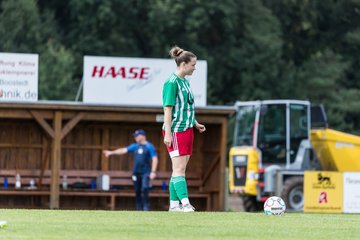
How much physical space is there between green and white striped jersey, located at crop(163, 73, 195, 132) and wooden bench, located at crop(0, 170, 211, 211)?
13531mm

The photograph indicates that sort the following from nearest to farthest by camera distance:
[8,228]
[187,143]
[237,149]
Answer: [8,228] < [187,143] < [237,149]

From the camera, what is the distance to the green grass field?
11539 mm

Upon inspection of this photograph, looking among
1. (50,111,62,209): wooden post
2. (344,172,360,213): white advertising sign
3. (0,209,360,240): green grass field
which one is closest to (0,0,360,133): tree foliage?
(50,111,62,209): wooden post

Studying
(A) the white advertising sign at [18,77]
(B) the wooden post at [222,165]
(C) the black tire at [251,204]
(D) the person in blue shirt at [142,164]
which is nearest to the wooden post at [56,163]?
(A) the white advertising sign at [18,77]

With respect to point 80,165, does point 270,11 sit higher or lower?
higher

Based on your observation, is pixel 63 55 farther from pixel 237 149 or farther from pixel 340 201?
pixel 340 201

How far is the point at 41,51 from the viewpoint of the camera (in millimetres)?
49688

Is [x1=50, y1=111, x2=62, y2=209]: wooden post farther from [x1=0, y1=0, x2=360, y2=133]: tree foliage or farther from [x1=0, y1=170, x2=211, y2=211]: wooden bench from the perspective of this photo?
[x1=0, y1=0, x2=360, y2=133]: tree foliage

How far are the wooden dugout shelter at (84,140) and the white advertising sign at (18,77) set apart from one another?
234 millimetres

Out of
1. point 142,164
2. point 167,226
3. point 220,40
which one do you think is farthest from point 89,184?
point 220,40

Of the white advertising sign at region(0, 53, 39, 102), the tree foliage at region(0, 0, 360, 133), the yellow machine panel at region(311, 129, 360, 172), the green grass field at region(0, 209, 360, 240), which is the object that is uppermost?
the tree foliage at region(0, 0, 360, 133)

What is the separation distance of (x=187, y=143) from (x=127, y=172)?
14715 millimetres

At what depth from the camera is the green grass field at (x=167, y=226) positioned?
37.9 ft

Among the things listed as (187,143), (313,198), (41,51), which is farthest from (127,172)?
(41,51)
